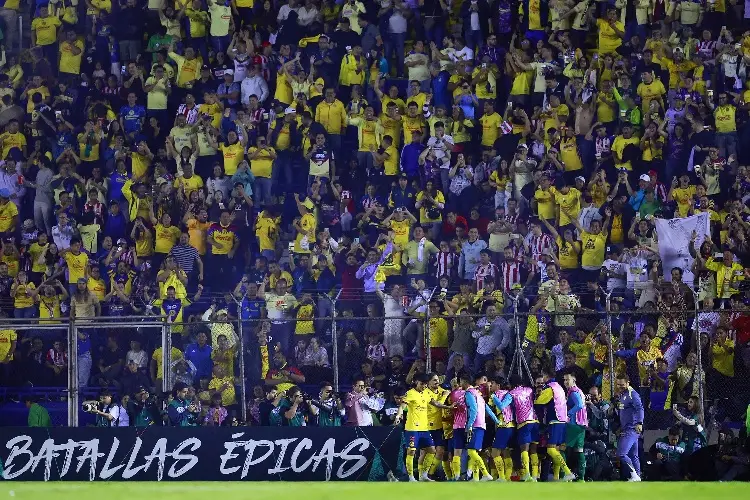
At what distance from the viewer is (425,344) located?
20109mm

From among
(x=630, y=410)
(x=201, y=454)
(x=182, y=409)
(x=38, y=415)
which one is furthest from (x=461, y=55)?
(x=201, y=454)

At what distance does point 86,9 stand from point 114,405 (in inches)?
408

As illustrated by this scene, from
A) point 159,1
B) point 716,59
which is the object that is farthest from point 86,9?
point 716,59

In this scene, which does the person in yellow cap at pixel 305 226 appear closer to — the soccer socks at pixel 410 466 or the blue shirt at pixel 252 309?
the blue shirt at pixel 252 309

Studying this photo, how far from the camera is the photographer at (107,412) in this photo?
19984mm

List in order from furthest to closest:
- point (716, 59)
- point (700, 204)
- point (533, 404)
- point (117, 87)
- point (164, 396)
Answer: point (117, 87)
point (716, 59)
point (700, 204)
point (164, 396)
point (533, 404)

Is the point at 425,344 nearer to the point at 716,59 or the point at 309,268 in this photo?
the point at 309,268

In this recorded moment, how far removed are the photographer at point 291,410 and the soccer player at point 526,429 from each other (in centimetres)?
290

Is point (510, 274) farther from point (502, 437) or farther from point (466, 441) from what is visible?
point (466, 441)

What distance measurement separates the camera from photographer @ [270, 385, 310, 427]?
19.5 m

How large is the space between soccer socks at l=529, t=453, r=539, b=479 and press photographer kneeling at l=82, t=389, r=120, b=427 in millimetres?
5733

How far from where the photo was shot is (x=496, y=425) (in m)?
18.6

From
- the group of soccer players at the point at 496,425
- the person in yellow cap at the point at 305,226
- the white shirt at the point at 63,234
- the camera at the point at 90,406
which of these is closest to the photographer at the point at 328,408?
the group of soccer players at the point at 496,425

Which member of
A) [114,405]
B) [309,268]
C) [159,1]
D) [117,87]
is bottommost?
[114,405]
